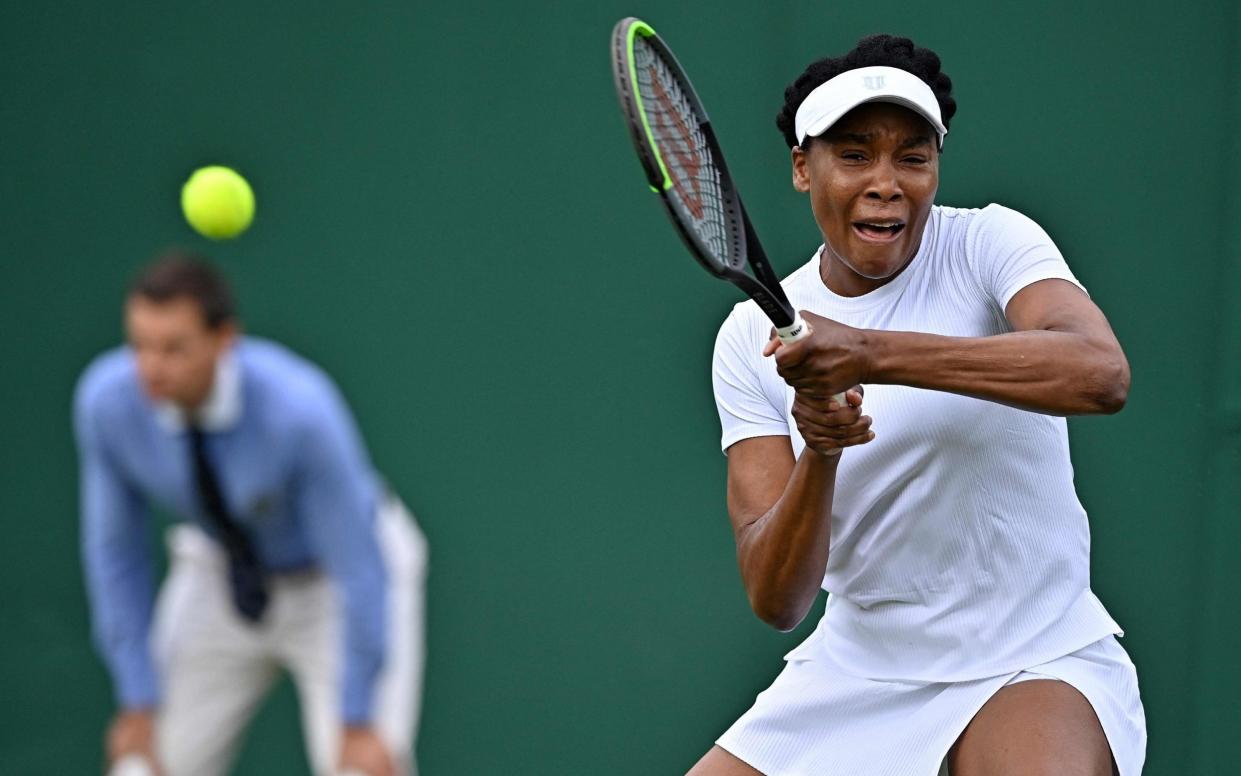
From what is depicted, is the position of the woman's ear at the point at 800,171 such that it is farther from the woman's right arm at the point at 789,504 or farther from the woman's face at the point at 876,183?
the woman's right arm at the point at 789,504

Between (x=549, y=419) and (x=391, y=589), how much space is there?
153cm

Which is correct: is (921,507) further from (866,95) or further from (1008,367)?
(866,95)

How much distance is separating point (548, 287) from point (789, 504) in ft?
4.60

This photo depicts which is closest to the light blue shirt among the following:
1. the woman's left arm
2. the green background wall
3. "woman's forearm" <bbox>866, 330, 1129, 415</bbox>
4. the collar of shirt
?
the collar of shirt

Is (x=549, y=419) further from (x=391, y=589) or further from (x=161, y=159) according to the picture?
(x=391, y=589)

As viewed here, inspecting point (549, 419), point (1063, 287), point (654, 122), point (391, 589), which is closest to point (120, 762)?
point (391, 589)

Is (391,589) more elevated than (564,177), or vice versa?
(564,177)

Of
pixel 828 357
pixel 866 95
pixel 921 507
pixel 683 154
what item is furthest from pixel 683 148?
pixel 921 507

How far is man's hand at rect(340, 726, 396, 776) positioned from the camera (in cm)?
216

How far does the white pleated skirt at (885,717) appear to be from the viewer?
2592mm

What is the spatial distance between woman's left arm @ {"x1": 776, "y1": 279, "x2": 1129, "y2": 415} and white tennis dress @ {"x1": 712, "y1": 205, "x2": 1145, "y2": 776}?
18 centimetres

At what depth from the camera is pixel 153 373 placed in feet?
6.72

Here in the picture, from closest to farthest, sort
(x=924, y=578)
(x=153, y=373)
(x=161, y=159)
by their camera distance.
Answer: (x=153, y=373)
(x=924, y=578)
(x=161, y=159)

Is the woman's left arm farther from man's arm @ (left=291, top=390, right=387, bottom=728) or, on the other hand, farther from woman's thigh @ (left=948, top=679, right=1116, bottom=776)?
man's arm @ (left=291, top=390, right=387, bottom=728)
